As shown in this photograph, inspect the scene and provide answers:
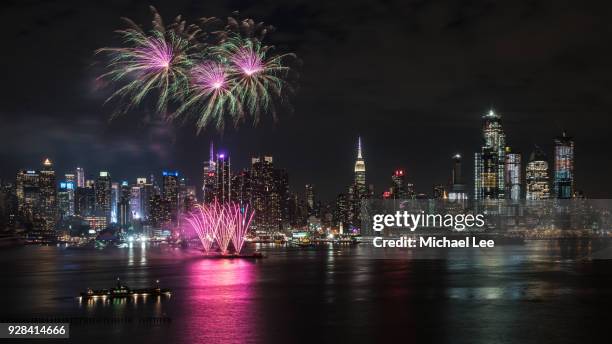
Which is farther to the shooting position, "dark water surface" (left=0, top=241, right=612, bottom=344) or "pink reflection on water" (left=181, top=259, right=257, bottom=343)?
"dark water surface" (left=0, top=241, right=612, bottom=344)

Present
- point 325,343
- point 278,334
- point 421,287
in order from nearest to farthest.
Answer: point 325,343, point 278,334, point 421,287

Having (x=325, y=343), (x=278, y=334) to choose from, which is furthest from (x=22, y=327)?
(x=325, y=343)

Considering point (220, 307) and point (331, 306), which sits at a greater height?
point (220, 307)

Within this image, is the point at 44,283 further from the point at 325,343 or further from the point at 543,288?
the point at 543,288

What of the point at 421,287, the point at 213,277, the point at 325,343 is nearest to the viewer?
the point at 325,343

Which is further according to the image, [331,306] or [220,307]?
[331,306]
